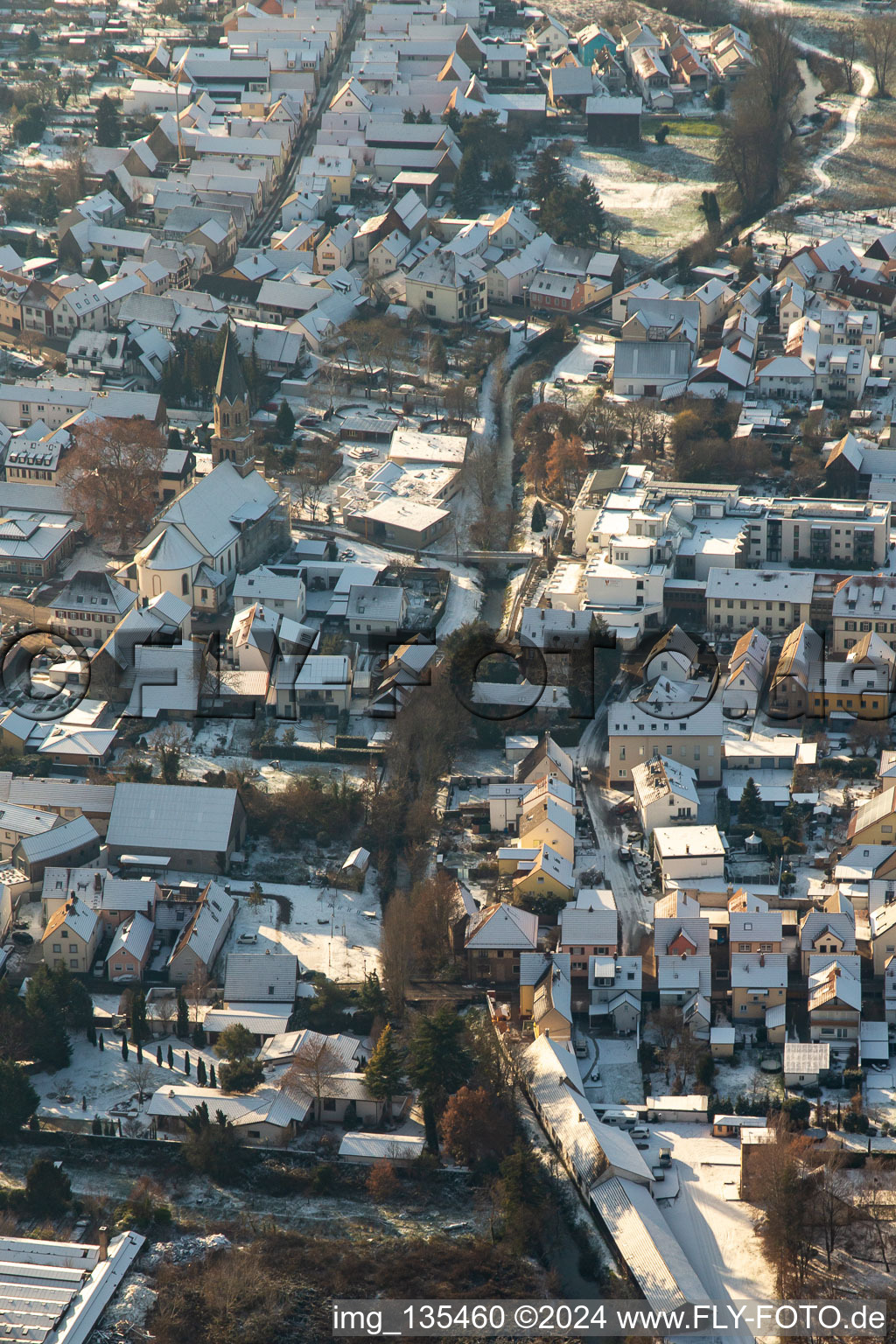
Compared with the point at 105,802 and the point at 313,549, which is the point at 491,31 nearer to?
the point at 313,549

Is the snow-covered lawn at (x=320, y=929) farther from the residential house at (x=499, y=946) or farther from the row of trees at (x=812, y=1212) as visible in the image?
the row of trees at (x=812, y=1212)

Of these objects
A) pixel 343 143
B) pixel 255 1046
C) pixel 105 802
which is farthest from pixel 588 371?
pixel 255 1046

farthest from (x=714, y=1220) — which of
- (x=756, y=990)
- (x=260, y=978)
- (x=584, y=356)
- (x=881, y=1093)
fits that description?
(x=584, y=356)

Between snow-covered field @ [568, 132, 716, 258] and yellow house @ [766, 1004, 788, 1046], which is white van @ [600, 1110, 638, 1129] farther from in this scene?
snow-covered field @ [568, 132, 716, 258]

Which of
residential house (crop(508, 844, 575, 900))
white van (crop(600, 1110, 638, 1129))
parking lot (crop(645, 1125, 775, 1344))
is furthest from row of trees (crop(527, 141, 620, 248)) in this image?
parking lot (crop(645, 1125, 775, 1344))

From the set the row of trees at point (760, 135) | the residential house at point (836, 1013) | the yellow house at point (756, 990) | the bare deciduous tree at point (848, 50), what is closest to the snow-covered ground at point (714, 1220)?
the yellow house at point (756, 990)

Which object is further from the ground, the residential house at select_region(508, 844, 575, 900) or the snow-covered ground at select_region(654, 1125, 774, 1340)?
the residential house at select_region(508, 844, 575, 900)

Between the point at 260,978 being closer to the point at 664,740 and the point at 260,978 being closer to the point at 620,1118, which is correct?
the point at 620,1118
